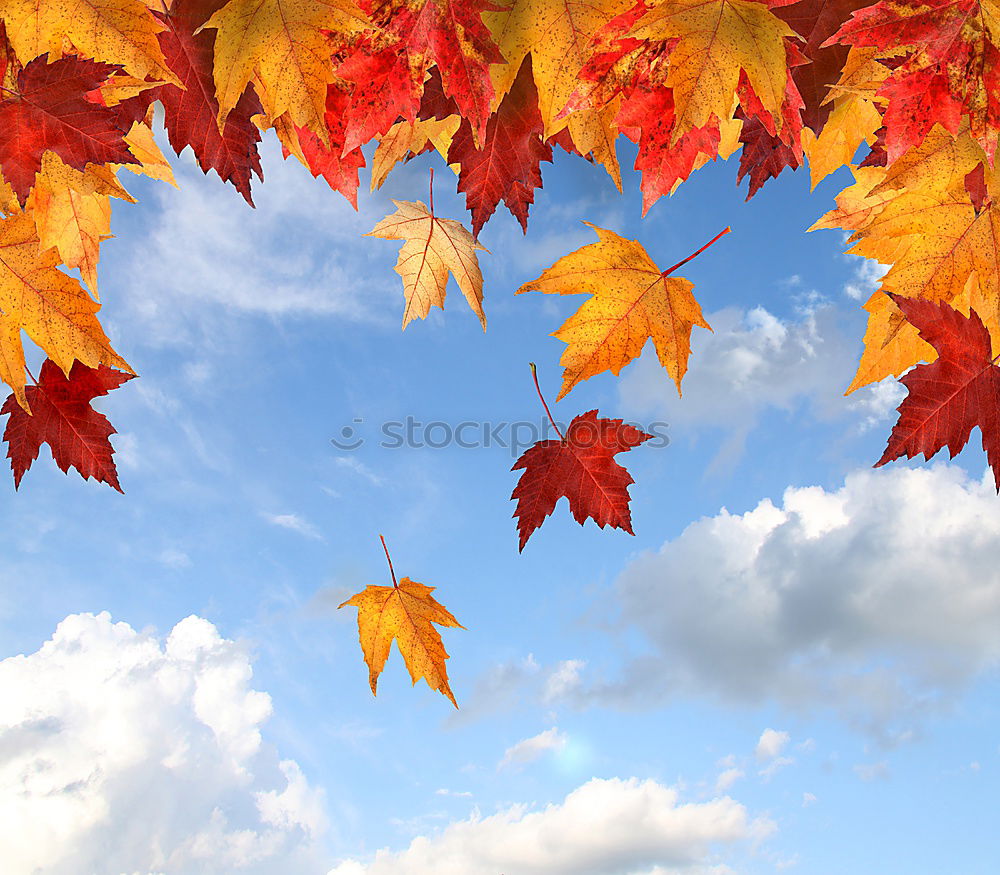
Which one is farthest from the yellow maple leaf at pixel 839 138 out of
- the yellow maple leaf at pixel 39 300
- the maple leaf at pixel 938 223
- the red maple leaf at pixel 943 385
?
the yellow maple leaf at pixel 39 300

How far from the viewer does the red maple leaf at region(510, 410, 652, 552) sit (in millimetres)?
2240

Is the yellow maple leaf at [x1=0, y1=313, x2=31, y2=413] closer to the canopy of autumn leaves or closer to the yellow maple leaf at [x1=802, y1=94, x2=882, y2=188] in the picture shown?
the canopy of autumn leaves

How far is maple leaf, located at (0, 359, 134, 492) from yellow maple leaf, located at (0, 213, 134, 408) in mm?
181

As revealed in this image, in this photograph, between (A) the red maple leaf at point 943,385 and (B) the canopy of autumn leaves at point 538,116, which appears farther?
(A) the red maple leaf at point 943,385

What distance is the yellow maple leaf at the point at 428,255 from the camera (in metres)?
2.48

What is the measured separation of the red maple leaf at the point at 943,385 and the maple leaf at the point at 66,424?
1.75 meters

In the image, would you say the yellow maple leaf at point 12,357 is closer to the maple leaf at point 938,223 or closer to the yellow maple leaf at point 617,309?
the yellow maple leaf at point 617,309

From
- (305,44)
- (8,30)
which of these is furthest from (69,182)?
(305,44)

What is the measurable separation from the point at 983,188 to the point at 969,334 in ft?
1.03

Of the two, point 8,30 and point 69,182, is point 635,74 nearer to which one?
point 8,30

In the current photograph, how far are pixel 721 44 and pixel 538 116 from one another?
20.1 inches

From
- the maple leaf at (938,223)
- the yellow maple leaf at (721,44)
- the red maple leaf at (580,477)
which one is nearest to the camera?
the yellow maple leaf at (721,44)

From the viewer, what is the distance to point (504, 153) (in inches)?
74.4

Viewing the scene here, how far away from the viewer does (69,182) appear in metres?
1.96
